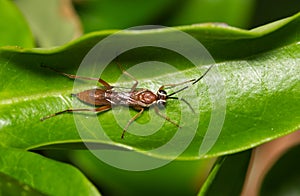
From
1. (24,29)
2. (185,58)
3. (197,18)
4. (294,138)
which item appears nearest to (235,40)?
(185,58)

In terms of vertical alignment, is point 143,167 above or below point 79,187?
above

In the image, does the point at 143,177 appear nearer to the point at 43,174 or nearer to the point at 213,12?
the point at 213,12

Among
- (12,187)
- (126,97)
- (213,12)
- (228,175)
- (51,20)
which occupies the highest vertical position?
(213,12)

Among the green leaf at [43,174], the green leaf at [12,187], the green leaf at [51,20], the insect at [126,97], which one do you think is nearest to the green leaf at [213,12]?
the green leaf at [51,20]

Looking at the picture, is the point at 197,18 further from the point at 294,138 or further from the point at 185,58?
the point at 185,58

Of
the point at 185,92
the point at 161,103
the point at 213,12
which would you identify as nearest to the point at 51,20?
the point at 213,12

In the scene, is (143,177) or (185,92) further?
(143,177)

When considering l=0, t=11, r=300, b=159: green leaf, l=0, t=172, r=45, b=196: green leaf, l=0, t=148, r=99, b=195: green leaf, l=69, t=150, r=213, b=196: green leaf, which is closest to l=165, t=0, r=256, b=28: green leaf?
l=69, t=150, r=213, b=196: green leaf
